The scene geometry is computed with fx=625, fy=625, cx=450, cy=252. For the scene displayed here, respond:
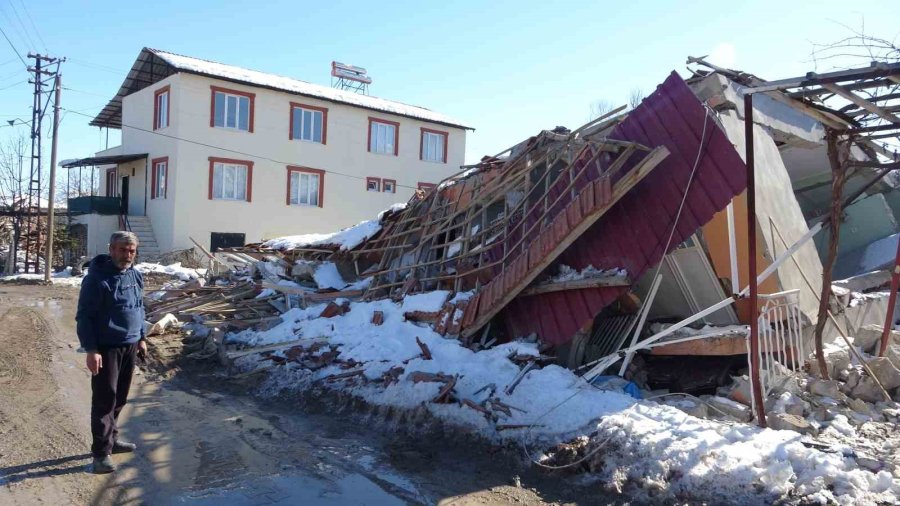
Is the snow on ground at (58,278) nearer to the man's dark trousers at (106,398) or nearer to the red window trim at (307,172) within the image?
the red window trim at (307,172)

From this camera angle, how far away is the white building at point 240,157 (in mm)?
25219

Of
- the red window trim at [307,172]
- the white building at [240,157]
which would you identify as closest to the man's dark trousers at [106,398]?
the white building at [240,157]

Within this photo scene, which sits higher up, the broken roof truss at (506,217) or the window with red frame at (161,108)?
the window with red frame at (161,108)

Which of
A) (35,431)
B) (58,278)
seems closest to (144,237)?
(58,278)

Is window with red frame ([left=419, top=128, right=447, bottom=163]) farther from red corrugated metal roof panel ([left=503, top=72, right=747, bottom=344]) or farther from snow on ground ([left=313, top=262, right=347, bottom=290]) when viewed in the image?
red corrugated metal roof panel ([left=503, top=72, right=747, bottom=344])

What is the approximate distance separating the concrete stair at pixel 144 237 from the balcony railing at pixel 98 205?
206 cm

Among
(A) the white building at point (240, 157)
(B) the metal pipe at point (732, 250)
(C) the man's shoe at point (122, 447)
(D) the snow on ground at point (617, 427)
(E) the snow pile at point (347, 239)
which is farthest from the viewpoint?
(A) the white building at point (240, 157)

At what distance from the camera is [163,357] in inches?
356

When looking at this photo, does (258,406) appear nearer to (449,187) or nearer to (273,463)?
(273,463)

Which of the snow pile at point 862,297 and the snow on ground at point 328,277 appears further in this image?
the snow on ground at point 328,277

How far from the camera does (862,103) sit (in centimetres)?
512

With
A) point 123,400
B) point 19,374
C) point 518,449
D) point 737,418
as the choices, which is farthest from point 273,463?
point 19,374

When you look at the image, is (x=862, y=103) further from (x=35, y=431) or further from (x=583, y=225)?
(x=35, y=431)

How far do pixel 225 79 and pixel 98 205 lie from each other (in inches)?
345
